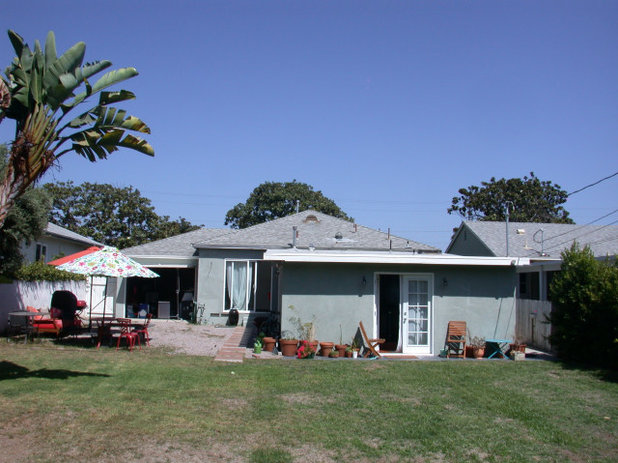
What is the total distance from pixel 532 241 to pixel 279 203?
28.7 metres

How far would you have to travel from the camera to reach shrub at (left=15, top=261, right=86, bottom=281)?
16781mm

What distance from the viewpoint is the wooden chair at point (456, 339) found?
45.1 ft

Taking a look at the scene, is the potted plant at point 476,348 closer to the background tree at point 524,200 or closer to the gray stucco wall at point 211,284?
the gray stucco wall at point 211,284

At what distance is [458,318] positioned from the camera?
14.1 meters

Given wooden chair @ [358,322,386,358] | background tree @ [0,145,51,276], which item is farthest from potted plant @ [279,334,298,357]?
background tree @ [0,145,51,276]

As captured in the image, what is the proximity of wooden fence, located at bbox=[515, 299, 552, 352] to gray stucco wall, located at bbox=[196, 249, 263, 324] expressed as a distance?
35.3 ft

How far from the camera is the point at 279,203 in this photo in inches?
1996

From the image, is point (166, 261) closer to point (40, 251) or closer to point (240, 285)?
point (240, 285)

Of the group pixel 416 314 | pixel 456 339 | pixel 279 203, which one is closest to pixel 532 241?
pixel 456 339

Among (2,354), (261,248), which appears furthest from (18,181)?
(261,248)

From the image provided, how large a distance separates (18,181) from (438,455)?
290 inches

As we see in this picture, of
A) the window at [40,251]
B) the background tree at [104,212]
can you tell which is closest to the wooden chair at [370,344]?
A: the window at [40,251]

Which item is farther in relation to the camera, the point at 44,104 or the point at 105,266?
the point at 105,266

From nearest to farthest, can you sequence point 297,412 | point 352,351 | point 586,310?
point 297,412
point 586,310
point 352,351
